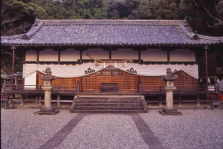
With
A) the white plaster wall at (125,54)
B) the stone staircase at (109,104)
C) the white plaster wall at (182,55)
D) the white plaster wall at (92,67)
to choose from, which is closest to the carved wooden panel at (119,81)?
the white plaster wall at (92,67)

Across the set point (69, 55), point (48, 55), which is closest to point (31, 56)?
point (48, 55)

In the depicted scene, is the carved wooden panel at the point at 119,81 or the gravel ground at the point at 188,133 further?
the carved wooden panel at the point at 119,81

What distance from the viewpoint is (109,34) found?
1580cm

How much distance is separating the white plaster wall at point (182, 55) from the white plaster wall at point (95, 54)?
190 inches

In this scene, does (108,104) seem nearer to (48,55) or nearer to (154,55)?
(154,55)

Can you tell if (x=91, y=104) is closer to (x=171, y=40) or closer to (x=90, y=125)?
(x=90, y=125)

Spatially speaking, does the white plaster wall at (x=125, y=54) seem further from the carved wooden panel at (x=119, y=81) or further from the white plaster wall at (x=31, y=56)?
the white plaster wall at (x=31, y=56)

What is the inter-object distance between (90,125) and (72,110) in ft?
11.7

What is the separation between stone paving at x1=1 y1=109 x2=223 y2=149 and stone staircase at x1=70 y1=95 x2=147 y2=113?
2.32m

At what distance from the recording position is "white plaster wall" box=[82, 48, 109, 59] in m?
14.7

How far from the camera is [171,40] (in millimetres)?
14109

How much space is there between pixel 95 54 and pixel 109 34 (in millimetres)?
2228

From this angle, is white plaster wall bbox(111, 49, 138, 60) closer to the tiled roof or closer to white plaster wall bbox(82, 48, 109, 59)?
white plaster wall bbox(82, 48, 109, 59)

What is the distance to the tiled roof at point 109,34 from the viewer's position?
1339cm
